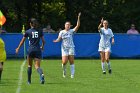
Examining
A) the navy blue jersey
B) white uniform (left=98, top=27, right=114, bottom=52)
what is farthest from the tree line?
the navy blue jersey

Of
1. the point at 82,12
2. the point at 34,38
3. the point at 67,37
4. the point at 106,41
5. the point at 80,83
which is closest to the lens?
the point at 34,38

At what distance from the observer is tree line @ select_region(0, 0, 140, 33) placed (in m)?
43.8

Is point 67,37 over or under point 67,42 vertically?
over

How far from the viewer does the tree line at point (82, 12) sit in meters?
43.8

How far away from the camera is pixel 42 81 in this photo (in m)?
17.5

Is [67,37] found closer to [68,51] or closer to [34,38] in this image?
[68,51]

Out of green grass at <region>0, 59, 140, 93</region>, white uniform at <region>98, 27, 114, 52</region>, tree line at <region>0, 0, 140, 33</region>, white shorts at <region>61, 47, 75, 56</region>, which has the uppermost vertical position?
tree line at <region>0, 0, 140, 33</region>

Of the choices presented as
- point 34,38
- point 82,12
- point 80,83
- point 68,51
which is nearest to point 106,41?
point 68,51

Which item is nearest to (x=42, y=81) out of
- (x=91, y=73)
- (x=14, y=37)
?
(x=91, y=73)

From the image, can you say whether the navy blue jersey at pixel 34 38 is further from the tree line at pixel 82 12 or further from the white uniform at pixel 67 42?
the tree line at pixel 82 12

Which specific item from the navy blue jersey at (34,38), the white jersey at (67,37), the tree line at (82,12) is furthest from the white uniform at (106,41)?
the tree line at (82,12)

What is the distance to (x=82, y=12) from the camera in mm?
44031

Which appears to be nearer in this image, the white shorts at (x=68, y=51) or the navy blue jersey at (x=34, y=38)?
the navy blue jersey at (x=34, y=38)

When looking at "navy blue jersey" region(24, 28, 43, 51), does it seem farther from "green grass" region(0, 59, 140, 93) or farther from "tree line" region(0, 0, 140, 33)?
"tree line" region(0, 0, 140, 33)
